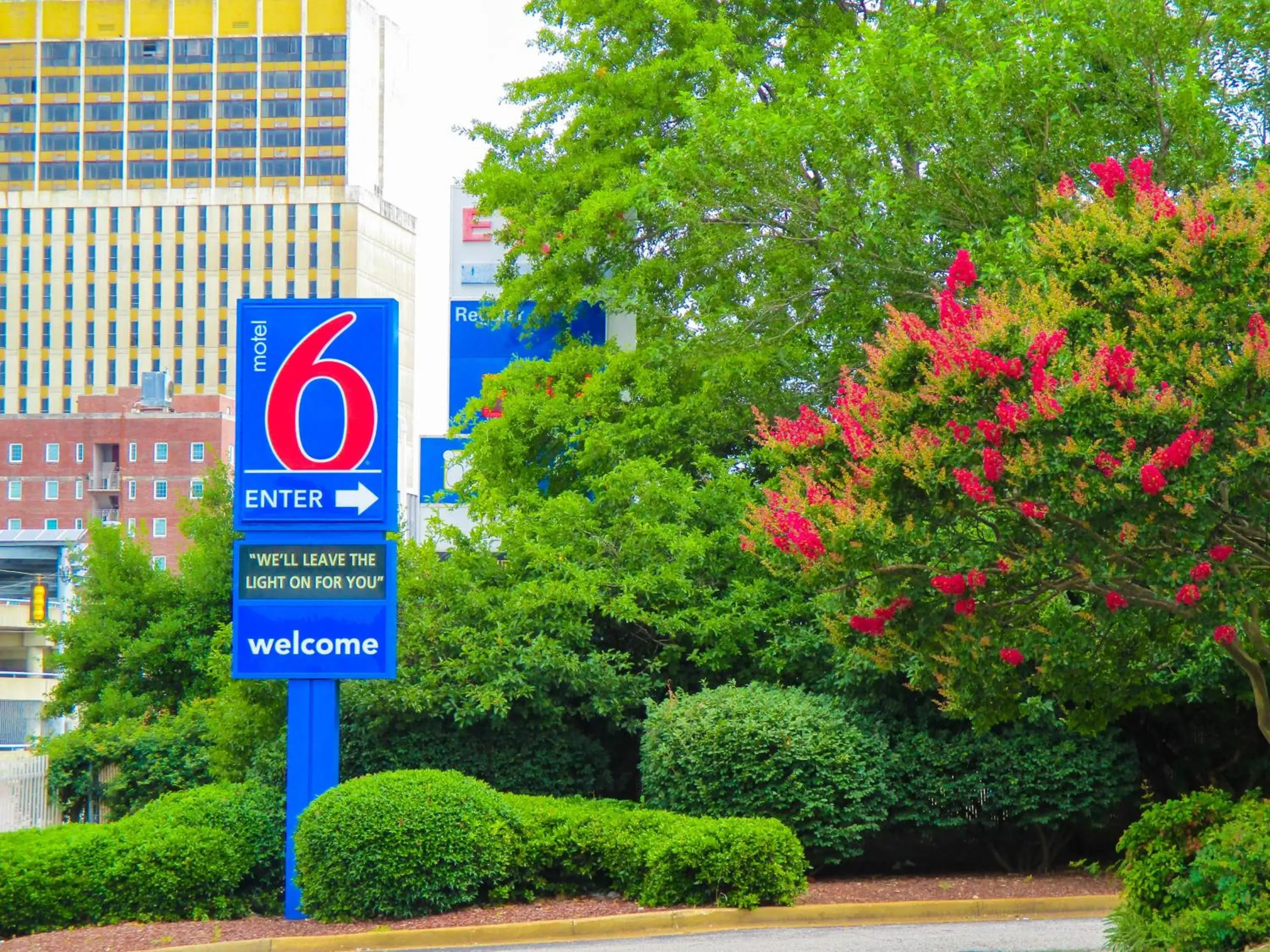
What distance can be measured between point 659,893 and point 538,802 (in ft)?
7.27

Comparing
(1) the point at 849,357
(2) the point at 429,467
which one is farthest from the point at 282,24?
(1) the point at 849,357

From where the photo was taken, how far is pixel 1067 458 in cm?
877

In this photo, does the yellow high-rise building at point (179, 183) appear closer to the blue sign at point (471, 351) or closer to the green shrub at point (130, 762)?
the blue sign at point (471, 351)

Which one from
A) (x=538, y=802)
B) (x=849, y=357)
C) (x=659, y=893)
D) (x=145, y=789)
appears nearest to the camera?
(x=659, y=893)

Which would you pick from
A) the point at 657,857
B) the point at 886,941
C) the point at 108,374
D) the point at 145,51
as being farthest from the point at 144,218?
the point at 886,941

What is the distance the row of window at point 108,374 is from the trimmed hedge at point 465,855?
5609 inches

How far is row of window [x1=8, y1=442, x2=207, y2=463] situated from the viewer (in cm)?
12638

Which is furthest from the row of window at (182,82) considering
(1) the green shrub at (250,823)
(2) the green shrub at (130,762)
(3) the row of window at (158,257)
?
(1) the green shrub at (250,823)

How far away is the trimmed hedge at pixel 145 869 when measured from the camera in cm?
1431

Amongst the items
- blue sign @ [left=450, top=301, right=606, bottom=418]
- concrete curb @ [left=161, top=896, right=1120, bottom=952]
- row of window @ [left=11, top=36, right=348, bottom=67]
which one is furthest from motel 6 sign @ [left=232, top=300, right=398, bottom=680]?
row of window @ [left=11, top=36, right=348, bottom=67]

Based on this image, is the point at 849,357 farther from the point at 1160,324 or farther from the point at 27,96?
the point at 27,96

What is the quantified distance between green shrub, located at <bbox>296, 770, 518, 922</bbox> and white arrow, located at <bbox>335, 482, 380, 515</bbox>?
2.76 metres

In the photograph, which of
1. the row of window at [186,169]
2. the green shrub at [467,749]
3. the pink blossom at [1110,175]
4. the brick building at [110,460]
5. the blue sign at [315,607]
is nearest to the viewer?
the pink blossom at [1110,175]

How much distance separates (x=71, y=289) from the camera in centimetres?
15162
